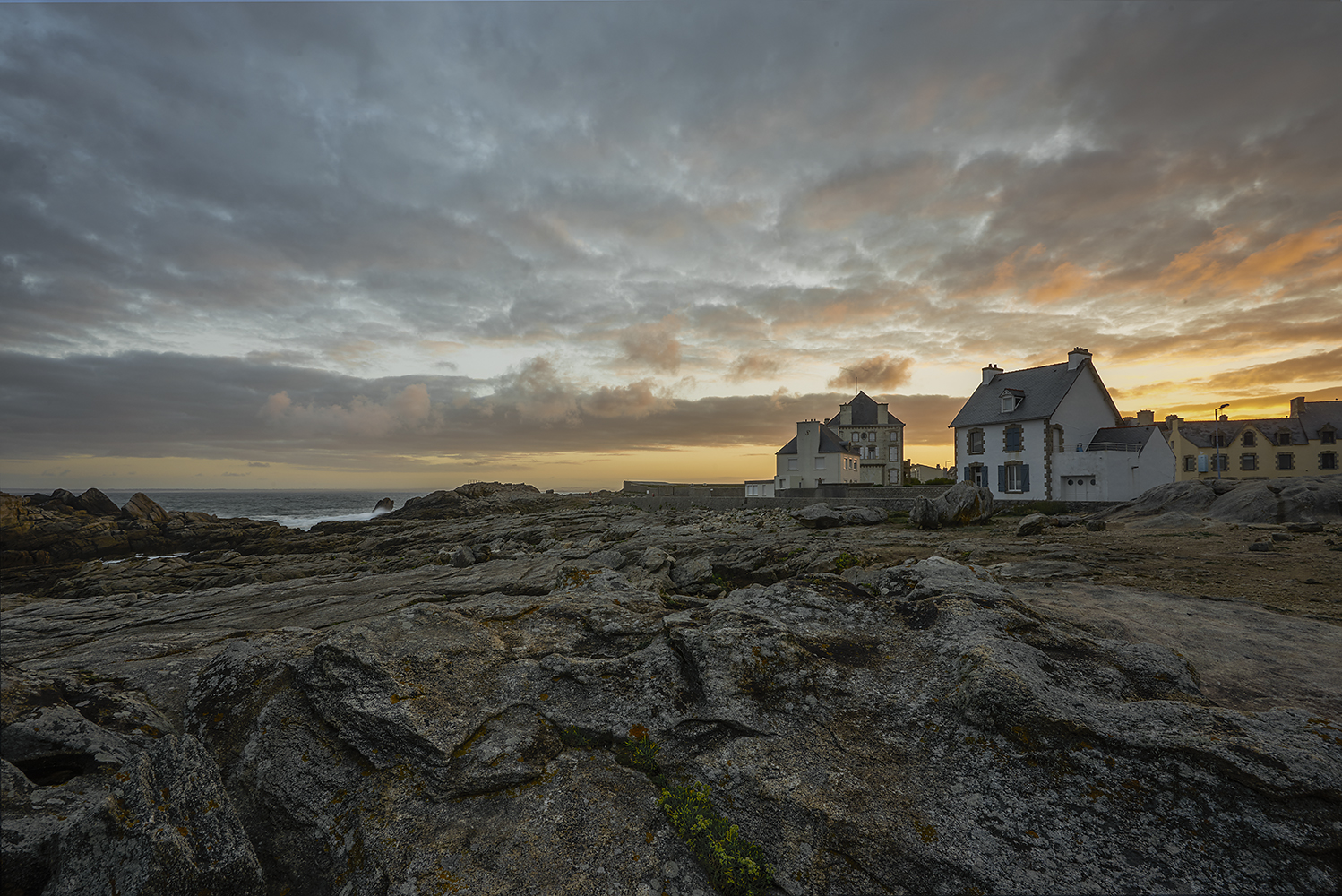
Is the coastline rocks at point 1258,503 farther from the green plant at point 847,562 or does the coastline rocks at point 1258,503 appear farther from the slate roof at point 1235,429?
the slate roof at point 1235,429

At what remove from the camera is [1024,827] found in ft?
13.1

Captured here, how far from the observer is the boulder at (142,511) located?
42000 millimetres

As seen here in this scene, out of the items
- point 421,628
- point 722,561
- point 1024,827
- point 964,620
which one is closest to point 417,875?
point 421,628

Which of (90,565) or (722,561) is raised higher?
(722,561)

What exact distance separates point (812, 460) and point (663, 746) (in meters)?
55.0

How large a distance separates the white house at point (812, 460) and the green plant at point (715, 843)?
5401cm

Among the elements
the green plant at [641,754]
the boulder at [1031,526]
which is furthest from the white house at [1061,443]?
the green plant at [641,754]

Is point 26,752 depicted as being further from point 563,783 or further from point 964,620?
point 964,620

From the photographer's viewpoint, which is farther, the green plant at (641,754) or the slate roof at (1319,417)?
the slate roof at (1319,417)

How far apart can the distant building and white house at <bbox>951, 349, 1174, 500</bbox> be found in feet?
87.3

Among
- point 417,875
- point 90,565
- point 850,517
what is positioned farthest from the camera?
point 850,517

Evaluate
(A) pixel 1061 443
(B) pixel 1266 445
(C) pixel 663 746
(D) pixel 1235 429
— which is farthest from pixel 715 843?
(D) pixel 1235 429

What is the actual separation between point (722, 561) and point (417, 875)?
41.7ft

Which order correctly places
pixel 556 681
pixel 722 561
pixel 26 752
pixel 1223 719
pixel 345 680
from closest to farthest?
1. pixel 26 752
2. pixel 1223 719
3. pixel 345 680
4. pixel 556 681
5. pixel 722 561
